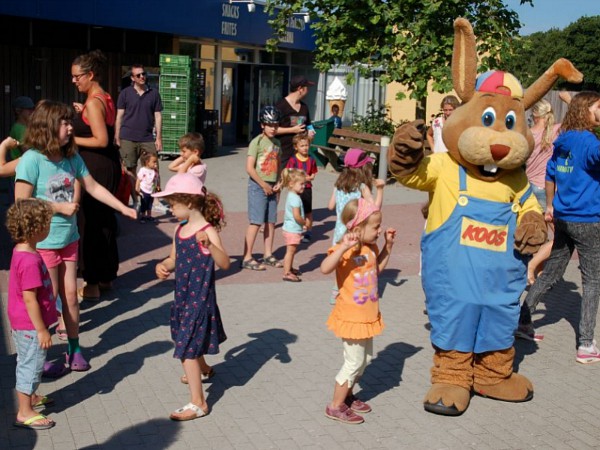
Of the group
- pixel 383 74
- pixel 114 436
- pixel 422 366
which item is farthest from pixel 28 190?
pixel 383 74

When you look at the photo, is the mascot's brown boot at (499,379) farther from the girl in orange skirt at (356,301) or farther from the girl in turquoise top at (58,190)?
the girl in turquoise top at (58,190)

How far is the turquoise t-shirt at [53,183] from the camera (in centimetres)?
590

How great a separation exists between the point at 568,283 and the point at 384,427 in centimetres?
493

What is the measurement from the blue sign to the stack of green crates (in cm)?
86

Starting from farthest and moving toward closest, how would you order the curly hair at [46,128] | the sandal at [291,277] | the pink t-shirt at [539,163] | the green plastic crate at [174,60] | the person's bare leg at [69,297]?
1. the green plastic crate at [174,60]
2. the sandal at [291,277]
3. the pink t-shirt at [539,163]
4. the person's bare leg at [69,297]
5. the curly hair at [46,128]

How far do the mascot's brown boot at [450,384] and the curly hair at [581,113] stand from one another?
2.24 m

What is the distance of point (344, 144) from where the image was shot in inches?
707

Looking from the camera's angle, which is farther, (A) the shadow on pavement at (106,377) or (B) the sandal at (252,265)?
(B) the sandal at (252,265)

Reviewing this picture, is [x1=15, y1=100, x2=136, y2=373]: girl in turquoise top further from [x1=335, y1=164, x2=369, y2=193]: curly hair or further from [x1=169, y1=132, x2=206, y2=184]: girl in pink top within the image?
A: [x1=169, y1=132, x2=206, y2=184]: girl in pink top

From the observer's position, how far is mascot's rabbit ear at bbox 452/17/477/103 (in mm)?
5777

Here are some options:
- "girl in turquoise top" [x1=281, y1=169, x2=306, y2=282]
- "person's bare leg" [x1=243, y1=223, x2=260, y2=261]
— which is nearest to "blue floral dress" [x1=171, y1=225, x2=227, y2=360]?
"girl in turquoise top" [x1=281, y1=169, x2=306, y2=282]

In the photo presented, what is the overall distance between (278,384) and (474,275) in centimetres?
158

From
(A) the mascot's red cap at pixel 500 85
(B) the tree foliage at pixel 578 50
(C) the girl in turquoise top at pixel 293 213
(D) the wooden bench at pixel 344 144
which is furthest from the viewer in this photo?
(B) the tree foliage at pixel 578 50

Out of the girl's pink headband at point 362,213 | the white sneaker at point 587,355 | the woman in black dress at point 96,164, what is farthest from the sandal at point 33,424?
the white sneaker at point 587,355
